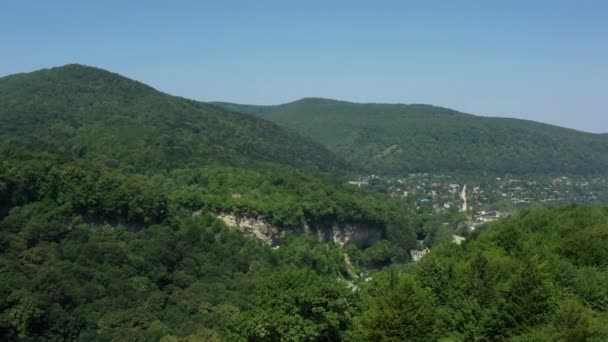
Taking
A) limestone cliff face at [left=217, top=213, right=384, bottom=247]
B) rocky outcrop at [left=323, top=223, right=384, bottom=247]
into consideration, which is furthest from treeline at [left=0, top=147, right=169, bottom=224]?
rocky outcrop at [left=323, top=223, right=384, bottom=247]

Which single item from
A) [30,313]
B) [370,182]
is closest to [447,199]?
[370,182]

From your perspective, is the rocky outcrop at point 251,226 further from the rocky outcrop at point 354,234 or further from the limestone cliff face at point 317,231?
the rocky outcrop at point 354,234

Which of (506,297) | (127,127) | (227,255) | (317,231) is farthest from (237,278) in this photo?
(127,127)

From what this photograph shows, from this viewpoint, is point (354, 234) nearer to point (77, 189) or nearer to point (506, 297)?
point (77, 189)

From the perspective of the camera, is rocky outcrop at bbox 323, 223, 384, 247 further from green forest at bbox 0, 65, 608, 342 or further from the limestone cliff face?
green forest at bbox 0, 65, 608, 342

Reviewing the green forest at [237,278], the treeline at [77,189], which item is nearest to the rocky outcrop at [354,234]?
the green forest at [237,278]
